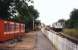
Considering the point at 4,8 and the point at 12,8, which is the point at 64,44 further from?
the point at 12,8

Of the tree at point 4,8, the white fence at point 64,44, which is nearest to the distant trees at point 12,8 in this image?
the tree at point 4,8

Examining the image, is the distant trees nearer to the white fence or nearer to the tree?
the tree

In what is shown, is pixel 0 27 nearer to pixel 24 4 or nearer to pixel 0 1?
pixel 0 1

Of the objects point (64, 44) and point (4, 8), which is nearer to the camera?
point (64, 44)

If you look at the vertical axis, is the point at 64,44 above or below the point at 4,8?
below

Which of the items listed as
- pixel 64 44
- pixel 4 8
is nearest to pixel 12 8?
pixel 4 8

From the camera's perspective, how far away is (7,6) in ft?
157

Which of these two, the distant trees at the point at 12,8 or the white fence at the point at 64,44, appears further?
the distant trees at the point at 12,8

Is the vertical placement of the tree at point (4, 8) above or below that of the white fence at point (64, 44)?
above

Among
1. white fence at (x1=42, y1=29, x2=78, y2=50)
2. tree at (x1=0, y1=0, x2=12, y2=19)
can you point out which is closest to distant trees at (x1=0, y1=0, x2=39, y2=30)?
tree at (x1=0, y1=0, x2=12, y2=19)

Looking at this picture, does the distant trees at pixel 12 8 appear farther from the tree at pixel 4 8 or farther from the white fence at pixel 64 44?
the white fence at pixel 64 44

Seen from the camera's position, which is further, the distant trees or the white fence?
the distant trees

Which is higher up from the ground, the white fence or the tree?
the tree

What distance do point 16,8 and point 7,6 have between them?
10.2 feet
